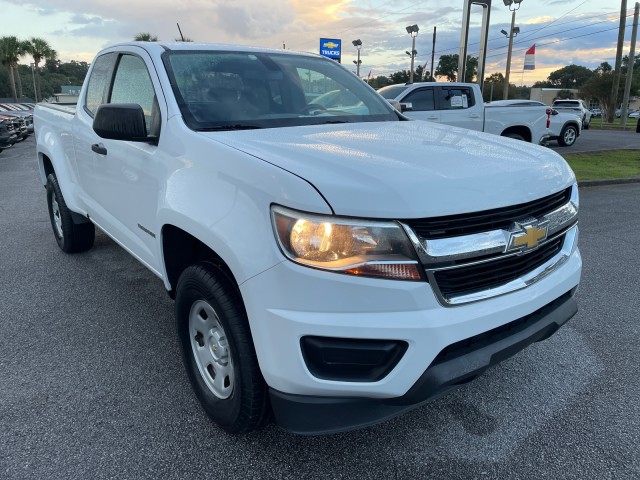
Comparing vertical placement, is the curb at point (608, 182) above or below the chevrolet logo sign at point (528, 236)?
below

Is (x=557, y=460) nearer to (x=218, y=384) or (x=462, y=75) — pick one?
(x=218, y=384)

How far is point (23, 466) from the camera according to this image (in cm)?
222

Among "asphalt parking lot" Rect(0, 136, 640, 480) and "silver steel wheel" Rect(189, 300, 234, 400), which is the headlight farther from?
"asphalt parking lot" Rect(0, 136, 640, 480)

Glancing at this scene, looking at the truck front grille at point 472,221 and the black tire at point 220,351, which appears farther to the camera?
the black tire at point 220,351

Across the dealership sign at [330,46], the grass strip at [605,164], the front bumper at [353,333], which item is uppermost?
the dealership sign at [330,46]

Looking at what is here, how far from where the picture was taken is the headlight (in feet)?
5.86

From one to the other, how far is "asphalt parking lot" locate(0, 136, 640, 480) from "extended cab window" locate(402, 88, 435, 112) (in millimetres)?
7549

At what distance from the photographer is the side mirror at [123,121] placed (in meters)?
2.56

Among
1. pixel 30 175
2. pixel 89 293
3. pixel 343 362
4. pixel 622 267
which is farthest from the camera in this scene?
pixel 30 175

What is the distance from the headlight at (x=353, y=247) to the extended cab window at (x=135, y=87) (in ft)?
4.53

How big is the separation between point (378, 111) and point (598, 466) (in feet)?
7.96

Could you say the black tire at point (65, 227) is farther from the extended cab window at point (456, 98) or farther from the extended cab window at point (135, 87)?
the extended cab window at point (456, 98)

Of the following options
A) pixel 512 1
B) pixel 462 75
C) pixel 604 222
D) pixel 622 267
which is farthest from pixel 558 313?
pixel 512 1

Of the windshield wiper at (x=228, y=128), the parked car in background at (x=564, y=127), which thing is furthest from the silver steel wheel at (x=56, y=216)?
the parked car in background at (x=564, y=127)
